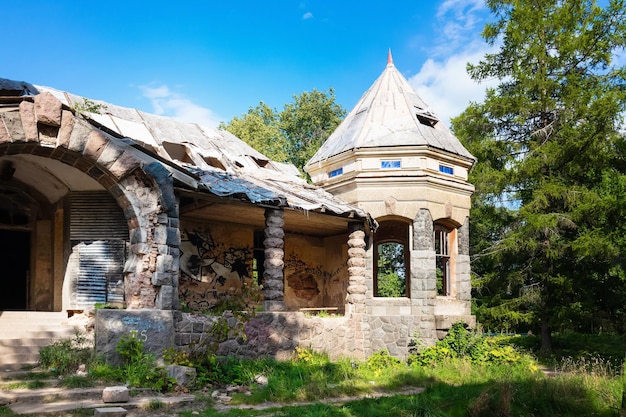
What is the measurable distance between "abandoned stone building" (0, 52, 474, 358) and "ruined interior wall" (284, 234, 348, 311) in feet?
0.17

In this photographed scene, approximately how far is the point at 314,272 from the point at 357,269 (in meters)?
4.00

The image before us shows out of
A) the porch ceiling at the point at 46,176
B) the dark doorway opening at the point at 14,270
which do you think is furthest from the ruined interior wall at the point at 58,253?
the dark doorway opening at the point at 14,270

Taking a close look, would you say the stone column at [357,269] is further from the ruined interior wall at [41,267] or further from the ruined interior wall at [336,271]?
the ruined interior wall at [41,267]

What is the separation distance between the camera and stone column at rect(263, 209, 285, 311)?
13227mm

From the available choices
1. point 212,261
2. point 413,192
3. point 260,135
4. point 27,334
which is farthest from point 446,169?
point 260,135

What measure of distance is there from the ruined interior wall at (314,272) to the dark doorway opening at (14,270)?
7.45 metres

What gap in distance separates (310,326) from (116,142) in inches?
244

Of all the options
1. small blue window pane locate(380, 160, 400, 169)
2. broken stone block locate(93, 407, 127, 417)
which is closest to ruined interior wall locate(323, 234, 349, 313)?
small blue window pane locate(380, 160, 400, 169)

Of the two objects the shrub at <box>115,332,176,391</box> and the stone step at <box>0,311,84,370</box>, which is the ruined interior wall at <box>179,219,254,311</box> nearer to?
the stone step at <box>0,311,84,370</box>

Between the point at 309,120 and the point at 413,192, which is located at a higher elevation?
the point at 309,120

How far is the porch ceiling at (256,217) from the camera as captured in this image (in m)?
13.9

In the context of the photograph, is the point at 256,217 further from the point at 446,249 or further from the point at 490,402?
the point at 490,402

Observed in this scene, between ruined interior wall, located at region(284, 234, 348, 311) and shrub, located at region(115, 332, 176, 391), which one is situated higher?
ruined interior wall, located at region(284, 234, 348, 311)

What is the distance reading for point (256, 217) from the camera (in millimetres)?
16031
